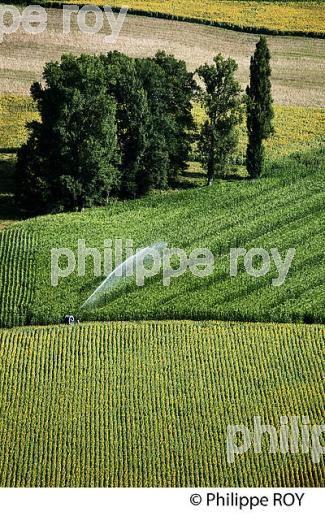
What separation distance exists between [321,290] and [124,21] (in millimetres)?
55183

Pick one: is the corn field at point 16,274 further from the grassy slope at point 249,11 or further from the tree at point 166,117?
the grassy slope at point 249,11

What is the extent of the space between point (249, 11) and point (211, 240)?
5235 cm

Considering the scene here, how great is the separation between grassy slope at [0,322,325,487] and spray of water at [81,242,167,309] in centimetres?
378

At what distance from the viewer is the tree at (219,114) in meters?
75.1

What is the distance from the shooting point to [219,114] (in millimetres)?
76438

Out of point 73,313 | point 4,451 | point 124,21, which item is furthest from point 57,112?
point 124,21

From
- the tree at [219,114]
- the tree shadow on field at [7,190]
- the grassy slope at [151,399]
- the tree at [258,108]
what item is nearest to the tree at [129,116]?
the tree at [219,114]

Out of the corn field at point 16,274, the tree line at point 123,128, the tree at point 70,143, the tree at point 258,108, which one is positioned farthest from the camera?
the tree at point 258,108

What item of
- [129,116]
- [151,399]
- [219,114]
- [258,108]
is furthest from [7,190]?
[151,399]

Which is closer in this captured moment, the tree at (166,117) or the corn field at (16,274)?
the corn field at (16,274)

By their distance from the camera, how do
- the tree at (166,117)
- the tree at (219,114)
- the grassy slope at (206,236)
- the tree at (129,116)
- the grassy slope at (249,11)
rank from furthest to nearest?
the grassy slope at (249,11), the tree at (219,114), the tree at (166,117), the tree at (129,116), the grassy slope at (206,236)

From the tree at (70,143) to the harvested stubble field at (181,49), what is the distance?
25.0 m

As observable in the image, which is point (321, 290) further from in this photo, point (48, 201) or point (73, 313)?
point (48, 201)

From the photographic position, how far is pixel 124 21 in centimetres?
10588
